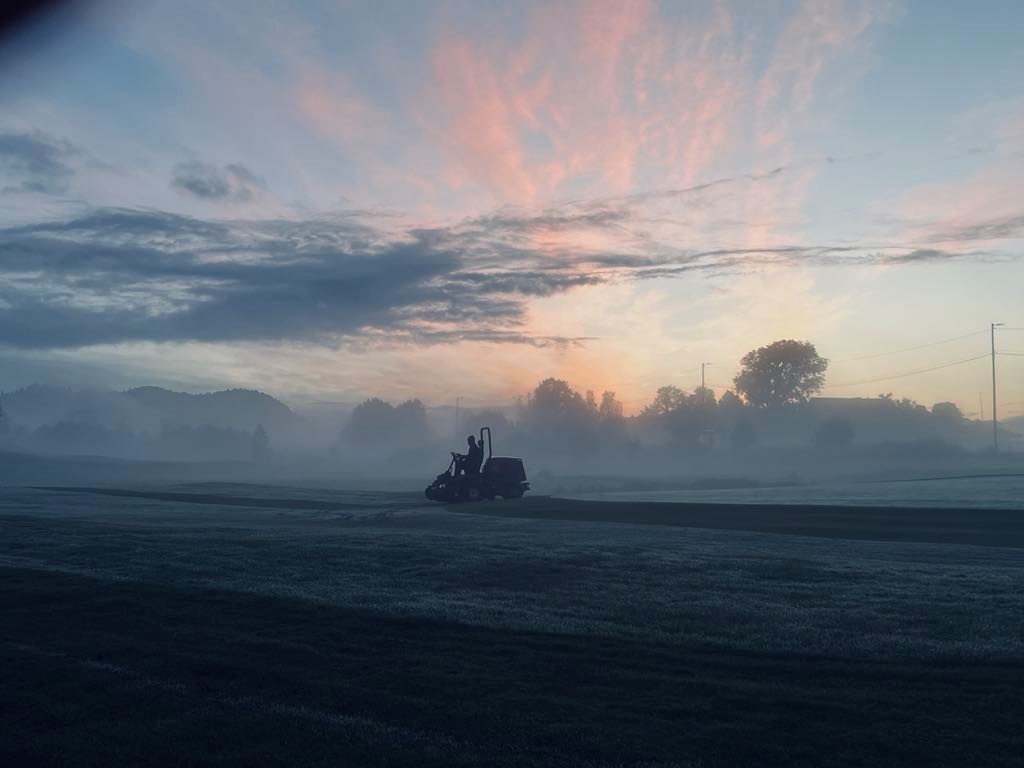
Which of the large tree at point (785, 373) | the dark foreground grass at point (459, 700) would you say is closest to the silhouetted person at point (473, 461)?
the dark foreground grass at point (459, 700)

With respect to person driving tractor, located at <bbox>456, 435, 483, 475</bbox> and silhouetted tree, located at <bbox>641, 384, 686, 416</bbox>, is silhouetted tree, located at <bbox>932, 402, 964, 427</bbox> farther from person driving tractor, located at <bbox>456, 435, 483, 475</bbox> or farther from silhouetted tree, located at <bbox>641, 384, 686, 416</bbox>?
person driving tractor, located at <bbox>456, 435, 483, 475</bbox>

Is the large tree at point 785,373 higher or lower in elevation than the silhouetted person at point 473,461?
higher

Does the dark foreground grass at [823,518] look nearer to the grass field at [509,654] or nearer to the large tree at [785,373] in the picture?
the grass field at [509,654]

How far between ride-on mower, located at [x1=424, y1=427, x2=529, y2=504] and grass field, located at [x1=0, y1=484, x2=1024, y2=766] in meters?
30.5

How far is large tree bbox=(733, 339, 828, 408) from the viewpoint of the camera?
17012cm

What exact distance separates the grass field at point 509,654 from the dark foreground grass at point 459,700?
0.14ft

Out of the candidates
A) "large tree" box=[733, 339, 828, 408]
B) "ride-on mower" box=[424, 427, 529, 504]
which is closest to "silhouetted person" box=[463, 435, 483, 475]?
"ride-on mower" box=[424, 427, 529, 504]

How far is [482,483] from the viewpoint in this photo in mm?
57156

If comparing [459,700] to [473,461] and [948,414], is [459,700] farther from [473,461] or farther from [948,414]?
[948,414]

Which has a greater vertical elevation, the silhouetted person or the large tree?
the large tree

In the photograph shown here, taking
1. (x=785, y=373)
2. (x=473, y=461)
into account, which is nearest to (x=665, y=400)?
(x=785, y=373)

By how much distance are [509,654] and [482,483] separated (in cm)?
4415

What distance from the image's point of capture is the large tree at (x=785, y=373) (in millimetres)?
170125

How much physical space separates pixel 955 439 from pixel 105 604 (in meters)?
191
